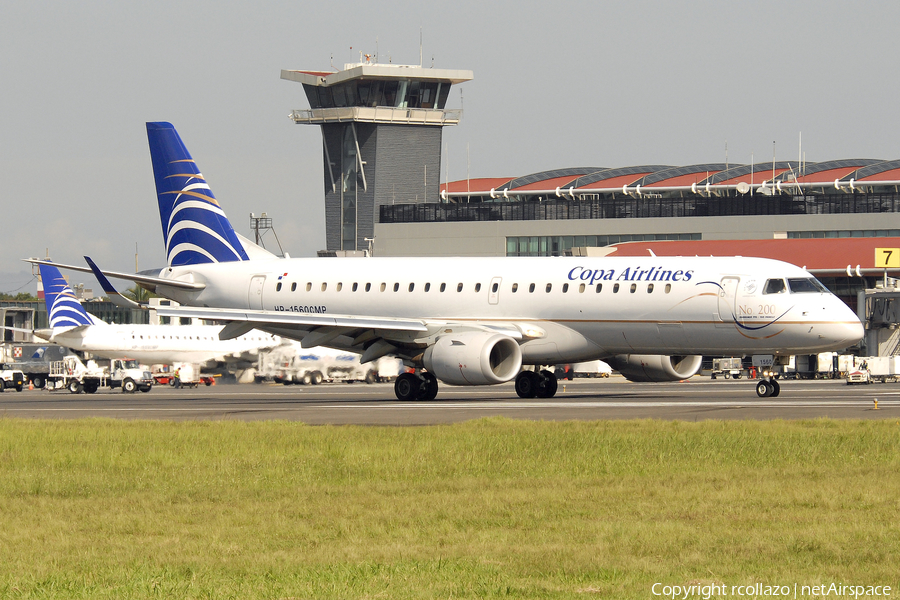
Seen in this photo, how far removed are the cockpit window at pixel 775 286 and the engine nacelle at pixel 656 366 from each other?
476 cm

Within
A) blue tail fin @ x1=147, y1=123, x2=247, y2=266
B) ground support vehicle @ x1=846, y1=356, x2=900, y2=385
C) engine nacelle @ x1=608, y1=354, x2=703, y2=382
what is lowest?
ground support vehicle @ x1=846, y1=356, x2=900, y2=385

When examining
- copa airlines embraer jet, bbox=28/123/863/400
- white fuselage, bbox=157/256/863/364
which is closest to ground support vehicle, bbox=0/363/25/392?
copa airlines embraer jet, bbox=28/123/863/400

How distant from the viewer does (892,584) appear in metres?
8.31

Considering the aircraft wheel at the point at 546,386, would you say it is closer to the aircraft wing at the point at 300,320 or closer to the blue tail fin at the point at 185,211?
the aircraft wing at the point at 300,320

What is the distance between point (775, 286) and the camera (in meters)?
32.0

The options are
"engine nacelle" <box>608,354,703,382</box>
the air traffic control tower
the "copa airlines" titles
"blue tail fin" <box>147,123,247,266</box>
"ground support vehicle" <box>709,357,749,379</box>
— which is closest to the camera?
the "copa airlines" titles

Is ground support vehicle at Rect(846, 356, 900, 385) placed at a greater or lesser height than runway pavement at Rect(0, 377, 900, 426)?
lesser

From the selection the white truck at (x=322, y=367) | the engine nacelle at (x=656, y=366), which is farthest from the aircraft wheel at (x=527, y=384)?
the white truck at (x=322, y=367)

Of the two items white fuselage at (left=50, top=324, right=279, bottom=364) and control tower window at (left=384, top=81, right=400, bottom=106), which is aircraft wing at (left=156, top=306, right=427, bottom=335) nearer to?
white fuselage at (left=50, top=324, right=279, bottom=364)

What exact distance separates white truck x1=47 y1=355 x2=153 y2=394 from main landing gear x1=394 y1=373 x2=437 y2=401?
27415mm

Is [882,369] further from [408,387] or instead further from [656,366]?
[408,387]

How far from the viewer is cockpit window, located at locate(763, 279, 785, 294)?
31.8 m

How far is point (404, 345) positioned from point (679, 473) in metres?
21.3

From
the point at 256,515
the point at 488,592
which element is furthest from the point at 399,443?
the point at 488,592
